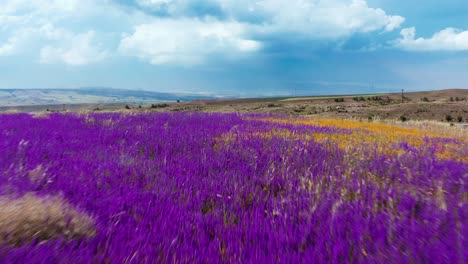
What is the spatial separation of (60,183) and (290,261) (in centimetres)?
203

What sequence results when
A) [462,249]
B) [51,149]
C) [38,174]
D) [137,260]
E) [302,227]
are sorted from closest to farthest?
1. [137,260]
2. [462,249]
3. [302,227]
4. [38,174]
5. [51,149]

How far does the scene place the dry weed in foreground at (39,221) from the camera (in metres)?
1.74

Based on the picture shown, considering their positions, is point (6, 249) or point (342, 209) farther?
point (342, 209)

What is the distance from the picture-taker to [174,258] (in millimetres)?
1567

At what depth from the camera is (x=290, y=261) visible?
157cm

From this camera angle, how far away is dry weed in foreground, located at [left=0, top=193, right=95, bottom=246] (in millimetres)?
1736

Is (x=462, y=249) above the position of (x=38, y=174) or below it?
below

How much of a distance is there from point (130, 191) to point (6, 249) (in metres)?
1.03

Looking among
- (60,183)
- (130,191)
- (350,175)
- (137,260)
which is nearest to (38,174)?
(60,183)

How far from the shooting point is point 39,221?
185 centimetres

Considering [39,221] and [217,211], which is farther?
[217,211]

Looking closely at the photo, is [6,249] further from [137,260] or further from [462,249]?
[462,249]

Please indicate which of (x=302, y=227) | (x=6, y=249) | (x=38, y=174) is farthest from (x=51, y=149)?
(x=302, y=227)

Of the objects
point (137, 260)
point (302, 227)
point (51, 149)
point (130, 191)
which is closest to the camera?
point (137, 260)
